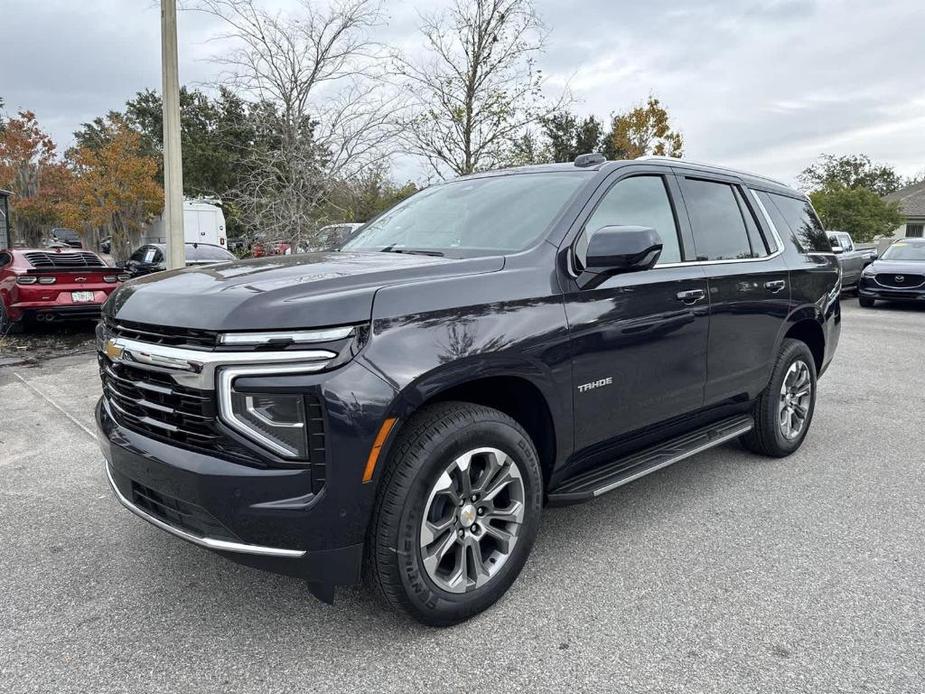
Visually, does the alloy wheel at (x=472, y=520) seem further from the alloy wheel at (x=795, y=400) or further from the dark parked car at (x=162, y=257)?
the dark parked car at (x=162, y=257)

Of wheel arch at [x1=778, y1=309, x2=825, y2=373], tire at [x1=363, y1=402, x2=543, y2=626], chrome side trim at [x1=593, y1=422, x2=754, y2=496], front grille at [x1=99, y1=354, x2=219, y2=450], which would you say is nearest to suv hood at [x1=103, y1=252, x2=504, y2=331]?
front grille at [x1=99, y1=354, x2=219, y2=450]

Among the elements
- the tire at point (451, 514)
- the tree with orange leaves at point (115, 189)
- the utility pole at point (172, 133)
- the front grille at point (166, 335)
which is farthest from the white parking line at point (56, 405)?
the tree with orange leaves at point (115, 189)

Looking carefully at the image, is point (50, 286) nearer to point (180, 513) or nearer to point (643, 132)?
point (180, 513)

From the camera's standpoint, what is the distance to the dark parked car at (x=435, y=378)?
2234 mm

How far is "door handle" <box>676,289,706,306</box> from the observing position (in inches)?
138

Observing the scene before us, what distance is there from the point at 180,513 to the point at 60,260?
8.52 meters

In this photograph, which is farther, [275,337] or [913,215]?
[913,215]

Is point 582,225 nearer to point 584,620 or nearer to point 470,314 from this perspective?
point 470,314

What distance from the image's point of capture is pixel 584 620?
2715 millimetres

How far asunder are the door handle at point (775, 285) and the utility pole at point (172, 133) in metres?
6.54

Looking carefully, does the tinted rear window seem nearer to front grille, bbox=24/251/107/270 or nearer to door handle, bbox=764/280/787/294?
door handle, bbox=764/280/787/294

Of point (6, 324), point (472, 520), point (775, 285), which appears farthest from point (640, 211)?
point (6, 324)

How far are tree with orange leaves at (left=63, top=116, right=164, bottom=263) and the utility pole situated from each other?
25.1 m

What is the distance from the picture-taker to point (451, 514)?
2609 millimetres
